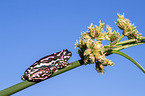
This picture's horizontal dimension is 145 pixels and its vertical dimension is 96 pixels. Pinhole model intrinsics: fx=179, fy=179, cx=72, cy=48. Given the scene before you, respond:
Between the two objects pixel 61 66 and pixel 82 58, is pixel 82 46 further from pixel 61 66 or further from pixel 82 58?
pixel 61 66

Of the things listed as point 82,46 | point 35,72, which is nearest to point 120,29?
point 82,46

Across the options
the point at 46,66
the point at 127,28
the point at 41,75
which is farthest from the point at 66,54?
the point at 127,28

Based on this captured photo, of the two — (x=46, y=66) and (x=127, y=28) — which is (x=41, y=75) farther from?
(x=127, y=28)

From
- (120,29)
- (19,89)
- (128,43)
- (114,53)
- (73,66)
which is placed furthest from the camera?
(120,29)

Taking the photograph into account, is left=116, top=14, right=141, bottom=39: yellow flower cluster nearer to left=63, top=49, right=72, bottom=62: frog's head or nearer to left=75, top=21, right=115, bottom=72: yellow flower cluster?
left=75, top=21, right=115, bottom=72: yellow flower cluster

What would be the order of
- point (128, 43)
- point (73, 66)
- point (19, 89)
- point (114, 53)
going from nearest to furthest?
point (19, 89) < point (73, 66) < point (114, 53) < point (128, 43)

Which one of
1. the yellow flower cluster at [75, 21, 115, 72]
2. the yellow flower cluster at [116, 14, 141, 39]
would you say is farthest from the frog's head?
the yellow flower cluster at [116, 14, 141, 39]
